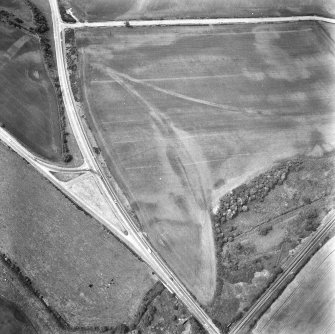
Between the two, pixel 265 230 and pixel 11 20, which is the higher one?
pixel 11 20

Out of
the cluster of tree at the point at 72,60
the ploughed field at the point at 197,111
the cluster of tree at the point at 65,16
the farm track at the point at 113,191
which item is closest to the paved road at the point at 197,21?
the farm track at the point at 113,191

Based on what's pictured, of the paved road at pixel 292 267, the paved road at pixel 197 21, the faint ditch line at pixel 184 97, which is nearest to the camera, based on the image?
the paved road at pixel 292 267

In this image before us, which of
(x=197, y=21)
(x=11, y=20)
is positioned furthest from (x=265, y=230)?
(x=11, y=20)

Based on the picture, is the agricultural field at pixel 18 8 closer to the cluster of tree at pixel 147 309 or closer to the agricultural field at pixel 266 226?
the agricultural field at pixel 266 226

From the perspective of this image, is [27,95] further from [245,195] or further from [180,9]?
[245,195]

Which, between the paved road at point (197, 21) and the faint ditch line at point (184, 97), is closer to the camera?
the faint ditch line at point (184, 97)

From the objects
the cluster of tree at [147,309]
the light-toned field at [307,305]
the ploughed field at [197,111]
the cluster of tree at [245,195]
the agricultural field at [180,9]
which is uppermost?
the agricultural field at [180,9]
